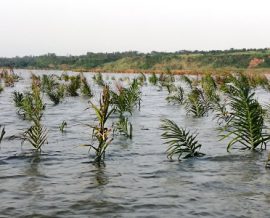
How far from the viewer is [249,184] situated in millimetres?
8773

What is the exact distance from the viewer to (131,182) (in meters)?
9.00

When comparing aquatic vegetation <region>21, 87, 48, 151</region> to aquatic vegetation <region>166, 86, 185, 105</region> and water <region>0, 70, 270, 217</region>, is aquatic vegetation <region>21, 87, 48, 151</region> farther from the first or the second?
aquatic vegetation <region>166, 86, 185, 105</region>

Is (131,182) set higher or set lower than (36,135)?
lower

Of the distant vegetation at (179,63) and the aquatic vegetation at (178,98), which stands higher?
the distant vegetation at (179,63)

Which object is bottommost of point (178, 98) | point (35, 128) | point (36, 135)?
point (36, 135)

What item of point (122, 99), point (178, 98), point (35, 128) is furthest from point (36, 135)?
point (178, 98)

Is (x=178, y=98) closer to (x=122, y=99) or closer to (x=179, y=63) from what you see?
(x=122, y=99)

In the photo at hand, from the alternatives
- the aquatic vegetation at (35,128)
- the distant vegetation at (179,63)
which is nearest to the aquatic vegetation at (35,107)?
the aquatic vegetation at (35,128)

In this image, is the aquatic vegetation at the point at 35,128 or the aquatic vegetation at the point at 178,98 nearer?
the aquatic vegetation at the point at 35,128

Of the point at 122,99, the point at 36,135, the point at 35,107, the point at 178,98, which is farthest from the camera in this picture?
the point at 178,98

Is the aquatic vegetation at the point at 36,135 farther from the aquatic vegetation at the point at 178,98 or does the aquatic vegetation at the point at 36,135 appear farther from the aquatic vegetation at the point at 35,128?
the aquatic vegetation at the point at 178,98

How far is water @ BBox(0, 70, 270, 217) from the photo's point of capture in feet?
23.8

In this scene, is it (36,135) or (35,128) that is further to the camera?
(36,135)

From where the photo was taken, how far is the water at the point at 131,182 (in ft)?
23.8
